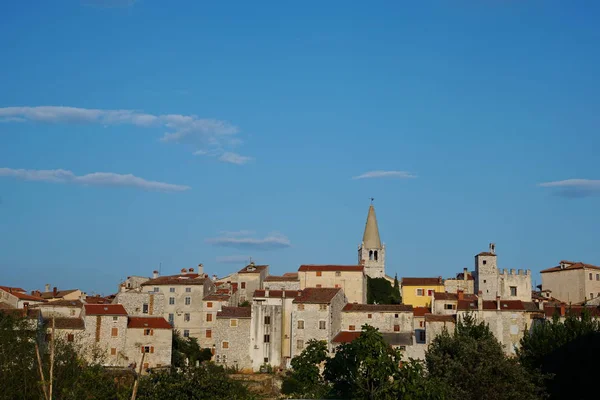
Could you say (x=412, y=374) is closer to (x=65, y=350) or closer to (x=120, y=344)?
(x=65, y=350)

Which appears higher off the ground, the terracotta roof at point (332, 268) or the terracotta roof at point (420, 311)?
the terracotta roof at point (332, 268)

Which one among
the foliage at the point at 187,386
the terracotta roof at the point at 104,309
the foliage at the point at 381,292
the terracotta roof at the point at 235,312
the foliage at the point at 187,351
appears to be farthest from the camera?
the foliage at the point at 381,292

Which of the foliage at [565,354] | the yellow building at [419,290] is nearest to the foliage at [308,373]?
the foliage at [565,354]

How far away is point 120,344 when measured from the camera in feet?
225

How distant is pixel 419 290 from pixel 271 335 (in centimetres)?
2213

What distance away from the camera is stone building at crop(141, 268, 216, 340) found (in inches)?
3014

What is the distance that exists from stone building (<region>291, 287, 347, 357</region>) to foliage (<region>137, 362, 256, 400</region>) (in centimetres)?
3546

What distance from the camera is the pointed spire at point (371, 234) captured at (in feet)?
352

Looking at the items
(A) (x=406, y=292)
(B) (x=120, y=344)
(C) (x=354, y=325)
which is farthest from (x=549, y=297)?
(B) (x=120, y=344)

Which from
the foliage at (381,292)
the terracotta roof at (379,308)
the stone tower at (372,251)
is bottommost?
the terracotta roof at (379,308)

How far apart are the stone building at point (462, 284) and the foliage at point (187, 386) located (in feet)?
193

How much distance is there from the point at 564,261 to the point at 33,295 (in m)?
59.7

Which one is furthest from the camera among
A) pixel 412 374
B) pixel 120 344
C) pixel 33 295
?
pixel 33 295

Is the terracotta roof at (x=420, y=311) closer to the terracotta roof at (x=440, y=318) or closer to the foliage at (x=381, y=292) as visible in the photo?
the terracotta roof at (x=440, y=318)
